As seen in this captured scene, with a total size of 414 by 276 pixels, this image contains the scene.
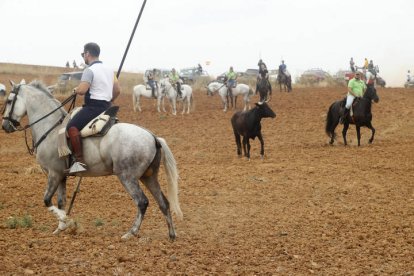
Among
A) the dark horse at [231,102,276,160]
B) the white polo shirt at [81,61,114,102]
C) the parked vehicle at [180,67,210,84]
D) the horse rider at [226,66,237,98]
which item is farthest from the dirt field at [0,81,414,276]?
the parked vehicle at [180,67,210,84]

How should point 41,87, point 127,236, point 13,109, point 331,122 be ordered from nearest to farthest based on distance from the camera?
1. point 127,236
2. point 13,109
3. point 41,87
4. point 331,122

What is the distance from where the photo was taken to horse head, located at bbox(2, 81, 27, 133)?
9.58 m

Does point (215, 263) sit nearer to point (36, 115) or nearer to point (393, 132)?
point (36, 115)

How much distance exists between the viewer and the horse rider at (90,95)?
29.1 feet

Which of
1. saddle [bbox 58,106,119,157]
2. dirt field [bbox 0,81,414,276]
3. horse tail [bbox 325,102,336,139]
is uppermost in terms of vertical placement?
saddle [bbox 58,106,119,157]

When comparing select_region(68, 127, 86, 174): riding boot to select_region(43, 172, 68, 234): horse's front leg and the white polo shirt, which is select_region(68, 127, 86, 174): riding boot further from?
the white polo shirt

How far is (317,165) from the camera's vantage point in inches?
646

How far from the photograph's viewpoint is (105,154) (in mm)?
8859

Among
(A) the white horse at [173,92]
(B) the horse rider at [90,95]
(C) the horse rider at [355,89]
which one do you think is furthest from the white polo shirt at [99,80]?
(A) the white horse at [173,92]

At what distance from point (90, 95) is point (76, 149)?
773mm

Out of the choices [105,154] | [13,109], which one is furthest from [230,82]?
[105,154]

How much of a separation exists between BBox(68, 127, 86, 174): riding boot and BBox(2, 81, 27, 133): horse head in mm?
1152

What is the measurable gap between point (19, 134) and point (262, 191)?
18536 millimetres

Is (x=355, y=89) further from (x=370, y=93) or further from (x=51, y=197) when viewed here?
(x=51, y=197)
